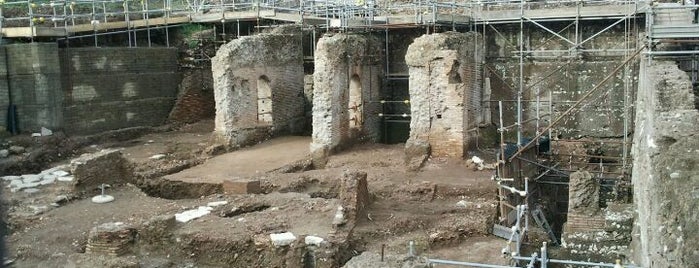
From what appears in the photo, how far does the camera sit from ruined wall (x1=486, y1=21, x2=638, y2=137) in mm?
16922

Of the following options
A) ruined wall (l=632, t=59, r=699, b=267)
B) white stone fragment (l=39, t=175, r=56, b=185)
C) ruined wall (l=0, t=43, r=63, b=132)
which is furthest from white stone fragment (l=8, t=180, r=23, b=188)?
ruined wall (l=632, t=59, r=699, b=267)

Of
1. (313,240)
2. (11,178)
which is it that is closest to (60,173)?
(11,178)

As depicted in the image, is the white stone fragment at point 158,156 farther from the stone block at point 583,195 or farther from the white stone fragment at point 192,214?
the stone block at point 583,195

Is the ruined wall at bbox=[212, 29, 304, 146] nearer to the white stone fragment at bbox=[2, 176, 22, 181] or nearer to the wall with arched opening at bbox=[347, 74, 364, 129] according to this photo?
the wall with arched opening at bbox=[347, 74, 364, 129]

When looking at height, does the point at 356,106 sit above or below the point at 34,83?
below

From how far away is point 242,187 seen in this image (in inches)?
533

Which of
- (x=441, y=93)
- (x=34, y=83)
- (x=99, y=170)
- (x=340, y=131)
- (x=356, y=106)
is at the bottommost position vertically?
(x=99, y=170)

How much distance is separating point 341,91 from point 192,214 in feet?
19.0

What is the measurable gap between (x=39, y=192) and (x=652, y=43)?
1055 cm

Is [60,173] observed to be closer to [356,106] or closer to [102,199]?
[102,199]

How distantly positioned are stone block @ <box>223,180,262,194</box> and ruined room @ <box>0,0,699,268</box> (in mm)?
34

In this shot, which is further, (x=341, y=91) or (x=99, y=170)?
(x=341, y=91)

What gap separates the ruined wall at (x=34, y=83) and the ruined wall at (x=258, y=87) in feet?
12.0

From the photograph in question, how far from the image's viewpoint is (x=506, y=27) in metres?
18.0
